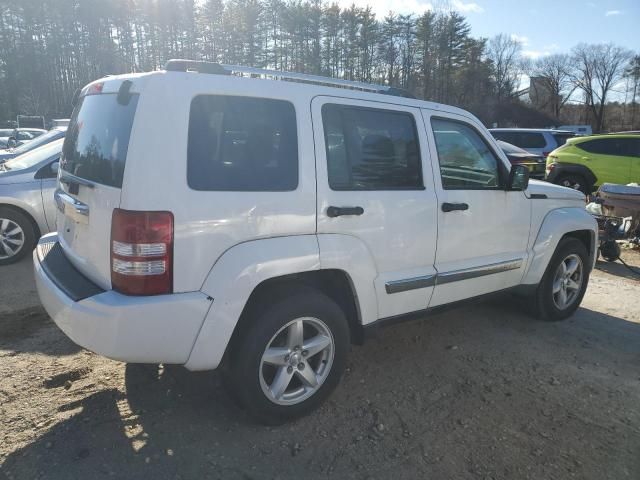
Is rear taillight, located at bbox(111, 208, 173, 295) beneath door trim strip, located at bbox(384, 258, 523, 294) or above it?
above

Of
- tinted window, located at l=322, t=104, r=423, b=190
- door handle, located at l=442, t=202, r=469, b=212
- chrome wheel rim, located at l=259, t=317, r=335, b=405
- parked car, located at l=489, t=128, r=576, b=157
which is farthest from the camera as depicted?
parked car, located at l=489, t=128, r=576, b=157

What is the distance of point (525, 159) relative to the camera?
41.9 feet

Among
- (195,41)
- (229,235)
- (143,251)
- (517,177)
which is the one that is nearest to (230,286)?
(229,235)

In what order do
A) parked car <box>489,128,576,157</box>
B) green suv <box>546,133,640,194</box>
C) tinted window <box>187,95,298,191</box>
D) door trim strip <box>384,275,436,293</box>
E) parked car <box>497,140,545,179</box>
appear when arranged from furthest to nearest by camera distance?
parked car <box>489,128,576,157</box> < parked car <box>497,140,545,179</box> < green suv <box>546,133,640,194</box> < door trim strip <box>384,275,436,293</box> < tinted window <box>187,95,298,191</box>

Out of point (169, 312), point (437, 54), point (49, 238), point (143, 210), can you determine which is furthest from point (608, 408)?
point (437, 54)

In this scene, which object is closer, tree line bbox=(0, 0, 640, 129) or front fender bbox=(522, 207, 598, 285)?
front fender bbox=(522, 207, 598, 285)

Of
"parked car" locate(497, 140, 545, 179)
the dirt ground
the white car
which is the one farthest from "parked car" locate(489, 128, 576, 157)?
the white car

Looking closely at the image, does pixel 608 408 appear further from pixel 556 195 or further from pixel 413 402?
pixel 556 195

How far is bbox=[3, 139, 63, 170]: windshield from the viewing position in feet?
20.6

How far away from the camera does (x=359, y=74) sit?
49625 mm

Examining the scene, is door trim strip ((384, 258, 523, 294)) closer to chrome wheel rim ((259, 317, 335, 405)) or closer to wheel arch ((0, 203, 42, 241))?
chrome wheel rim ((259, 317, 335, 405))

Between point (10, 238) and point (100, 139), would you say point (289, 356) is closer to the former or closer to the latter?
point (100, 139)

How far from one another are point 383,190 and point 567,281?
8.93 feet

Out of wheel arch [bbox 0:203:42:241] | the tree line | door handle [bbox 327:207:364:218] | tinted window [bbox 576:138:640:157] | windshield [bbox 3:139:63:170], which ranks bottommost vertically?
wheel arch [bbox 0:203:42:241]
